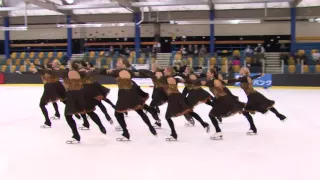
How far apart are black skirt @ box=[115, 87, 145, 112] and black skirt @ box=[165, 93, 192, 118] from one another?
20.9 inches

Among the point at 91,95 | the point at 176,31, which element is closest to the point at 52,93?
the point at 91,95

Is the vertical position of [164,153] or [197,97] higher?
[197,97]

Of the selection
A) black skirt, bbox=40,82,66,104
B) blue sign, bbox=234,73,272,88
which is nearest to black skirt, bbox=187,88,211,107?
black skirt, bbox=40,82,66,104

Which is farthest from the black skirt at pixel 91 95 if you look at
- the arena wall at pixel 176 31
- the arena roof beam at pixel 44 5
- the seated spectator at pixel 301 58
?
the arena wall at pixel 176 31

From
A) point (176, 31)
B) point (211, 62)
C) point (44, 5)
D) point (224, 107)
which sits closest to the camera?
point (224, 107)

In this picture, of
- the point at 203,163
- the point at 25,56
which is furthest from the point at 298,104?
the point at 25,56

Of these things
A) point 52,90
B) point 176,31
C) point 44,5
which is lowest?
point 52,90

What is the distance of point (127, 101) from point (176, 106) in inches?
32.1

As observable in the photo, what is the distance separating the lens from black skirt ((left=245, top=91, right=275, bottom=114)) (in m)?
6.06

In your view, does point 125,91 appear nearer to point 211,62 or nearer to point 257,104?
point 257,104

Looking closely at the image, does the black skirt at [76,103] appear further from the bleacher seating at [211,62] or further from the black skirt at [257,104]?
the bleacher seating at [211,62]

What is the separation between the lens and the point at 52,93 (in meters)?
6.75

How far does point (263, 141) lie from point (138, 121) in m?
3.07

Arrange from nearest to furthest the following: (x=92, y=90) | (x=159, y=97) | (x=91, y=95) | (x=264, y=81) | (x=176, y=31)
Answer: (x=91, y=95), (x=92, y=90), (x=159, y=97), (x=264, y=81), (x=176, y=31)
